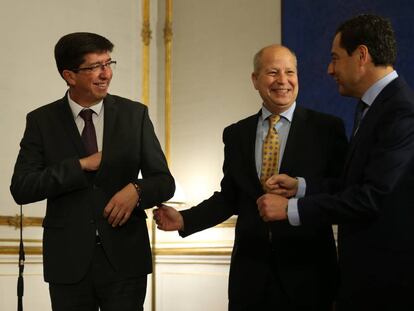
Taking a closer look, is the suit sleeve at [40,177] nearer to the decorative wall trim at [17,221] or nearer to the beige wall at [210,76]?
the decorative wall trim at [17,221]

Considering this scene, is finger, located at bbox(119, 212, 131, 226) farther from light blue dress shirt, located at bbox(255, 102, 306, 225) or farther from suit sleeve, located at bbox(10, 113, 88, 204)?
light blue dress shirt, located at bbox(255, 102, 306, 225)

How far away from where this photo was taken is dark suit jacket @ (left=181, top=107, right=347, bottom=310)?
2.76 metres

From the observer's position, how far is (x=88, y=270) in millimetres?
2484

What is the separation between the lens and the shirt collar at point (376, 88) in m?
2.50

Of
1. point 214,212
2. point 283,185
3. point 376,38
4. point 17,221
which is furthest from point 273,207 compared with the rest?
point 17,221

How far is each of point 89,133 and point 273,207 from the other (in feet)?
2.56

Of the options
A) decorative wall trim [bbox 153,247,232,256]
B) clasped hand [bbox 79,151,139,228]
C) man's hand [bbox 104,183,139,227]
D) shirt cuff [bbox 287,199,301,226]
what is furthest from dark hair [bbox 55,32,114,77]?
decorative wall trim [bbox 153,247,232,256]

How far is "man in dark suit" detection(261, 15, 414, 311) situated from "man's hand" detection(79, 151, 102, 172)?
0.64 metres

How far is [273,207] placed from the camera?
256cm

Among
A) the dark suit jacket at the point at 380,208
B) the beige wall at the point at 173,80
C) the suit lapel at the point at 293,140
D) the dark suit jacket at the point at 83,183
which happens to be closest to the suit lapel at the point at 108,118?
the dark suit jacket at the point at 83,183

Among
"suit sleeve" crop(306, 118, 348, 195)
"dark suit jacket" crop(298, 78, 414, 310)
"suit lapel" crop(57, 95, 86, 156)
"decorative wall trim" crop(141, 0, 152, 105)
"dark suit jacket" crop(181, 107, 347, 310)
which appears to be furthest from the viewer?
"decorative wall trim" crop(141, 0, 152, 105)

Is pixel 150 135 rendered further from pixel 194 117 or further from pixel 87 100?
pixel 194 117

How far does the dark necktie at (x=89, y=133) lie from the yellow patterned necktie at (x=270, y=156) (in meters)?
0.72

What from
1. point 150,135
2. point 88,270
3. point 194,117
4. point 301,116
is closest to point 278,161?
point 301,116
